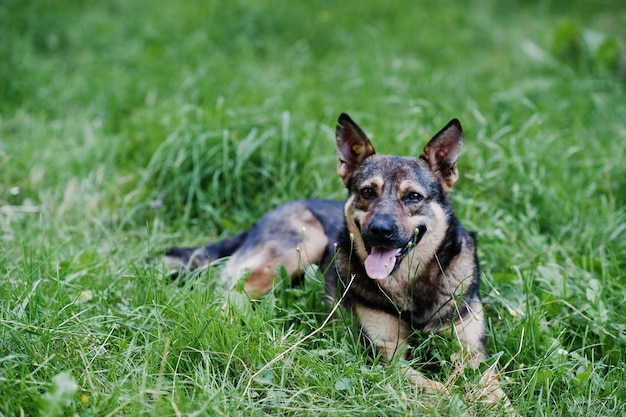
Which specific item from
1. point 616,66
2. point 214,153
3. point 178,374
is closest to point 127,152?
point 214,153

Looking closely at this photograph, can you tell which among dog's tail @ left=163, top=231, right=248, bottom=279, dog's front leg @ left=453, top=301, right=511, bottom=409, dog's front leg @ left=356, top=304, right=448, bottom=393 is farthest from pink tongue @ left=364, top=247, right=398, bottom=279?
dog's tail @ left=163, top=231, right=248, bottom=279

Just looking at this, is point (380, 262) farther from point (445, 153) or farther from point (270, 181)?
point (270, 181)

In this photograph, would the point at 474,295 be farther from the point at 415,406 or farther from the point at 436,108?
the point at 436,108

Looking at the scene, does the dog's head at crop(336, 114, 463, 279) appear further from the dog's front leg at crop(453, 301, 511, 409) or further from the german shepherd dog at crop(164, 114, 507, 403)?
the dog's front leg at crop(453, 301, 511, 409)

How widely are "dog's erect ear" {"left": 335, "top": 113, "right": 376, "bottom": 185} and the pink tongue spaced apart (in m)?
0.60

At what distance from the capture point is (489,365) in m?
3.08

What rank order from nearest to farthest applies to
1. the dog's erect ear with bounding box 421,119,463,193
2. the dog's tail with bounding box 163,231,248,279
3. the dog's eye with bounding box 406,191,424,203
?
1. the dog's eye with bounding box 406,191,424,203
2. the dog's erect ear with bounding box 421,119,463,193
3. the dog's tail with bounding box 163,231,248,279

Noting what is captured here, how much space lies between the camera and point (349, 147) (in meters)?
3.64

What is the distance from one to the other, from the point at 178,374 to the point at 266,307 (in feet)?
2.62

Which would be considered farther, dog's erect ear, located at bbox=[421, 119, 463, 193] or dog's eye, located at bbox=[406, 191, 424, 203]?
dog's erect ear, located at bbox=[421, 119, 463, 193]

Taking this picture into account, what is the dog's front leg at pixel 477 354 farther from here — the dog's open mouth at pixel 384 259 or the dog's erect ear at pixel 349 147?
the dog's erect ear at pixel 349 147

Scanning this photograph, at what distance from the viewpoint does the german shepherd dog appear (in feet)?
10.3

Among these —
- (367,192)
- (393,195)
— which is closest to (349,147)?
(367,192)

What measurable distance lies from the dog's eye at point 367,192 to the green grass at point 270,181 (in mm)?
617
